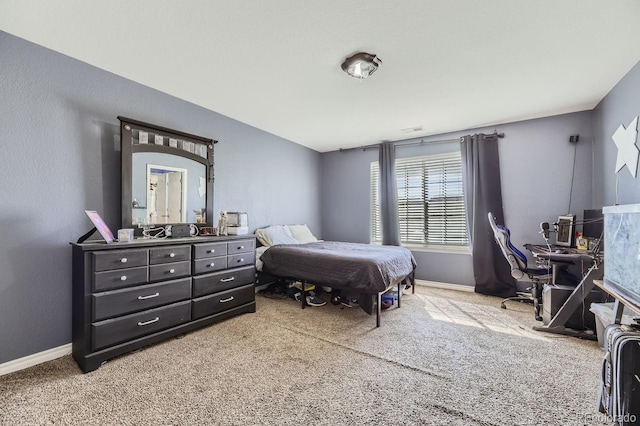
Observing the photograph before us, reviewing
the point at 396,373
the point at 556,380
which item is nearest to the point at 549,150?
the point at 556,380

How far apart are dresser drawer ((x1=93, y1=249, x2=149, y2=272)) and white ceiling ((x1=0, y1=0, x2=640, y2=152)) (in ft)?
5.28

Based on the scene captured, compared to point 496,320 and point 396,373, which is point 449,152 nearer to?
point 496,320

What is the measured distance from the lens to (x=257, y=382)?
1.76 meters

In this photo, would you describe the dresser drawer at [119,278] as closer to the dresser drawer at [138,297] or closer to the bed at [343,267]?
the dresser drawer at [138,297]

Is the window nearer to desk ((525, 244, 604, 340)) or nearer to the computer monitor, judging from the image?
the computer monitor

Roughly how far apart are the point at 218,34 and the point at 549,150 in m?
4.11

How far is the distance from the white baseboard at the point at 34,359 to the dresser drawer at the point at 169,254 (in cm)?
96

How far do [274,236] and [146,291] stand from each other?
76.5 inches

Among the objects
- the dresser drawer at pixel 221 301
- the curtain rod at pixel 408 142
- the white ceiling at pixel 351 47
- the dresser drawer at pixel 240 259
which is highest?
the white ceiling at pixel 351 47

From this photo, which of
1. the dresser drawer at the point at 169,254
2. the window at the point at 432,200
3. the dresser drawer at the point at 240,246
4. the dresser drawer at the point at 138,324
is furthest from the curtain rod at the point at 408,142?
the dresser drawer at the point at 138,324

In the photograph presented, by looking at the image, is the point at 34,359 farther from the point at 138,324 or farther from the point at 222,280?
the point at 222,280

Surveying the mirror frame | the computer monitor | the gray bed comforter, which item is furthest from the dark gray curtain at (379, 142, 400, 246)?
the mirror frame

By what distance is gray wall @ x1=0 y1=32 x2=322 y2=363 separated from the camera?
1915 mm

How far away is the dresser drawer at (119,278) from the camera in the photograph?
1.91 metres
